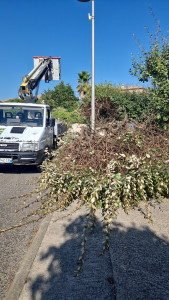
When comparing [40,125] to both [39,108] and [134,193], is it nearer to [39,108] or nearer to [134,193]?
[39,108]

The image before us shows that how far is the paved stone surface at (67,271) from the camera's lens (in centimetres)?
216

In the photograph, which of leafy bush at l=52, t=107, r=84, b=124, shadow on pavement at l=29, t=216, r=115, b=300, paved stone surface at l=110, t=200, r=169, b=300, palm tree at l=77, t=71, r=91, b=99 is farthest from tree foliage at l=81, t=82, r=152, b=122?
palm tree at l=77, t=71, r=91, b=99

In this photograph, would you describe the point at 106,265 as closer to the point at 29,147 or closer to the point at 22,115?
the point at 29,147

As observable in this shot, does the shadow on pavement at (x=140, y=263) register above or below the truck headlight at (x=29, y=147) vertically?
below

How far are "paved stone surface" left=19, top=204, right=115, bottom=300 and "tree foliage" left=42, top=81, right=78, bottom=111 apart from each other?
143ft

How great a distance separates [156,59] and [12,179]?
582cm

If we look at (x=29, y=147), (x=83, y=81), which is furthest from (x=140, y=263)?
(x=83, y=81)

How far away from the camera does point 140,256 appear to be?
103 inches

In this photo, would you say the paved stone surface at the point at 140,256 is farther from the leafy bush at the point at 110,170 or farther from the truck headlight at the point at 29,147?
the truck headlight at the point at 29,147

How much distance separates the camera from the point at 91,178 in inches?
145

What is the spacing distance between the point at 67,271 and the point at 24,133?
500 centimetres

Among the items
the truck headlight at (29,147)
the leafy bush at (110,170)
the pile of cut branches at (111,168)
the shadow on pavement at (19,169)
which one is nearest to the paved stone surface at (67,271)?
the leafy bush at (110,170)

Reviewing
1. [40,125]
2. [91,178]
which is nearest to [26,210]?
[91,178]

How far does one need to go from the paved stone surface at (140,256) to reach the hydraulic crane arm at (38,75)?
8690mm
